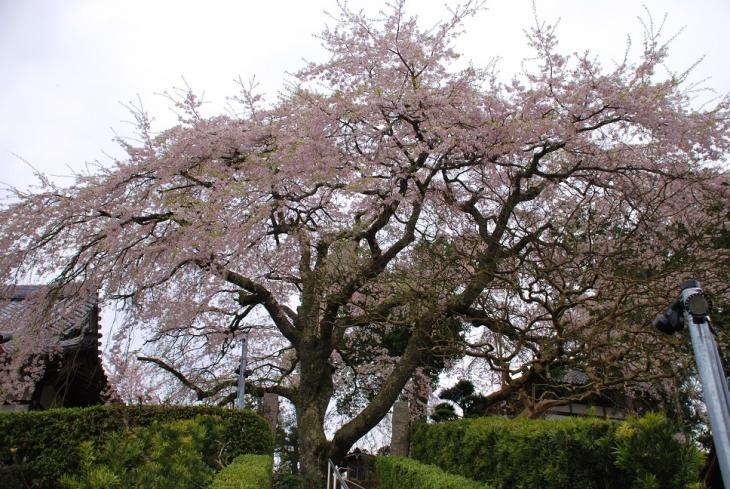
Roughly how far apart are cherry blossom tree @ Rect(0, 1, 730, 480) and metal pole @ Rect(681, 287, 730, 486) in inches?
121

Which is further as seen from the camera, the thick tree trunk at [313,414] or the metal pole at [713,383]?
the thick tree trunk at [313,414]

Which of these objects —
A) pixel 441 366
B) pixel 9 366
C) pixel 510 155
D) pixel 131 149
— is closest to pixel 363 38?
pixel 510 155

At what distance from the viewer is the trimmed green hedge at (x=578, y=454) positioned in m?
3.27

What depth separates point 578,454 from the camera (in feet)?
14.4

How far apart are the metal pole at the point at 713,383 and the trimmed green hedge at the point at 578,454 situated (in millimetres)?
271

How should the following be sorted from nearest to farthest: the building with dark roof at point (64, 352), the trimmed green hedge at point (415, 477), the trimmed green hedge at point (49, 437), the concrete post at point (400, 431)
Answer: the trimmed green hedge at point (415, 477) < the trimmed green hedge at point (49, 437) < the building with dark roof at point (64, 352) < the concrete post at point (400, 431)

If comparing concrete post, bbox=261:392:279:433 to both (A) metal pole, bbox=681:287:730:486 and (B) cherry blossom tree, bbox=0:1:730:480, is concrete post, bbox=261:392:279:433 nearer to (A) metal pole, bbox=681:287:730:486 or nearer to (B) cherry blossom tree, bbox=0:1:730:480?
(B) cherry blossom tree, bbox=0:1:730:480

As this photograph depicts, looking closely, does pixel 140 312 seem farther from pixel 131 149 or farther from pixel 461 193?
pixel 461 193

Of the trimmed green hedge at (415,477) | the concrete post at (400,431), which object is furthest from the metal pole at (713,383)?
the concrete post at (400,431)

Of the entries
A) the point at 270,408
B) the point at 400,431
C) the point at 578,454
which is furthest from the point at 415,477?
the point at 270,408

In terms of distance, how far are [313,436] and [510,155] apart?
21.1 ft

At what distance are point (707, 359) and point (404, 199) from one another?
5.98 meters

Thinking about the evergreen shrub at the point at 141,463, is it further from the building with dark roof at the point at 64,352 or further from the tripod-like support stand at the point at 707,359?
the building with dark roof at the point at 64,352

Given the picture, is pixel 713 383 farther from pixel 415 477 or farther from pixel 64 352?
pixel 64 352
